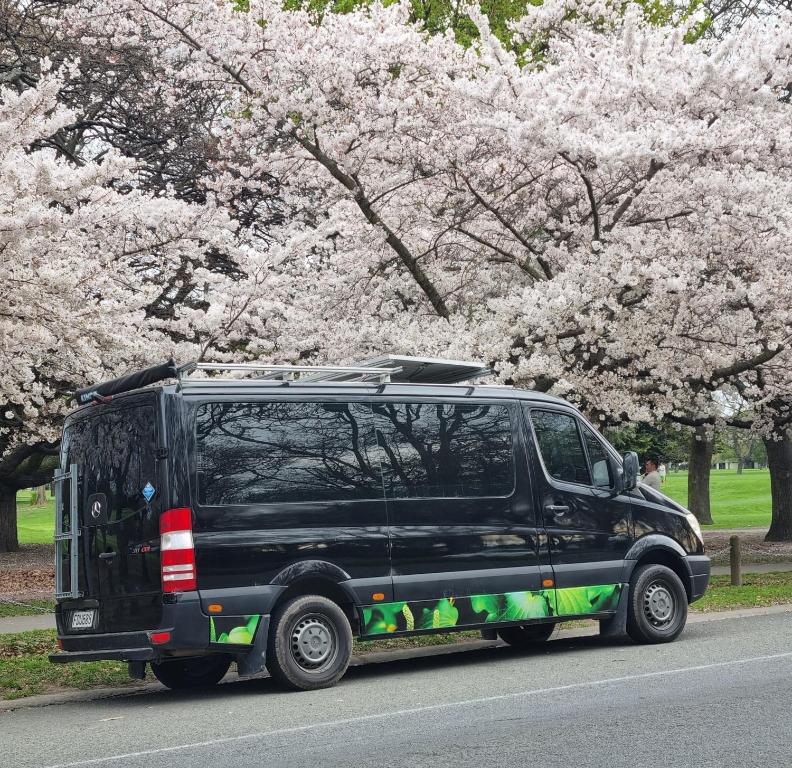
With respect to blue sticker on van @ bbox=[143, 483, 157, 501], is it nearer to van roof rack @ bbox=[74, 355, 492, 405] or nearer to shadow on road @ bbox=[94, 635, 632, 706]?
van roof rack @ bbox=[74, 355, 492, 405]

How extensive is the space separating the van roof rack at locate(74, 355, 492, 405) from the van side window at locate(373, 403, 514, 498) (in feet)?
1.41

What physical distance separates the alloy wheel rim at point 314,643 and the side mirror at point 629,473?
11.1ft

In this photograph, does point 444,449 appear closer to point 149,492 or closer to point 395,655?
point 395,655

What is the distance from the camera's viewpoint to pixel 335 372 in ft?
33.7

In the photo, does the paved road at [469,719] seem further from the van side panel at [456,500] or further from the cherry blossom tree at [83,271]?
the cherry blossom tree at [83,271]

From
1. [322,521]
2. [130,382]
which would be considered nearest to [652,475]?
[322,521]

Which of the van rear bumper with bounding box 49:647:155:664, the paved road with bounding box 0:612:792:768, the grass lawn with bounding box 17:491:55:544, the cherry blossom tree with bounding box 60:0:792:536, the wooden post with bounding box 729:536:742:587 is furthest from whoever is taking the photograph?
the grass lawn with bounding box 17:491:55:544

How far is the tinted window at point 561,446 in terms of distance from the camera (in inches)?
428

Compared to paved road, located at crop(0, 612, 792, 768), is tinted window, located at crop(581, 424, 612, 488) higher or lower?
higher

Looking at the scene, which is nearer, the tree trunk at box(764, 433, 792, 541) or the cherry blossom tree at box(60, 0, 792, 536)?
the cherry blossom tree at box(60, 0, 792, 536)

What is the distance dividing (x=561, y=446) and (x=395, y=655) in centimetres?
250

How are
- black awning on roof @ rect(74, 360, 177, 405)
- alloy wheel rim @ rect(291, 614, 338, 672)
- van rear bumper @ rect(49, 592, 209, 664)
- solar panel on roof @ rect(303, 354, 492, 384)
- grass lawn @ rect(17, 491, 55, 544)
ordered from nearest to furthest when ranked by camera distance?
1. van rear bumper @ rect(49, 592, 209, 664)
2. black awning on roof @ rect(74, 360, 177, 405)
3. alloy wheel rim @ rect(291, 614, 338, 672)
4. solar panel on roof @ rect(303, 354, 492, 384)
5. grass lawn @ rect(17, 491, 55, 544)

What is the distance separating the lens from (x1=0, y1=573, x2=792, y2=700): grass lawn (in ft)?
32.4

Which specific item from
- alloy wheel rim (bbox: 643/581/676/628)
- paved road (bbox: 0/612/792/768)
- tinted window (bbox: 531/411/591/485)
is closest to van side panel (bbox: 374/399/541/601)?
tinted window (bbox: 531/411/591/485)
